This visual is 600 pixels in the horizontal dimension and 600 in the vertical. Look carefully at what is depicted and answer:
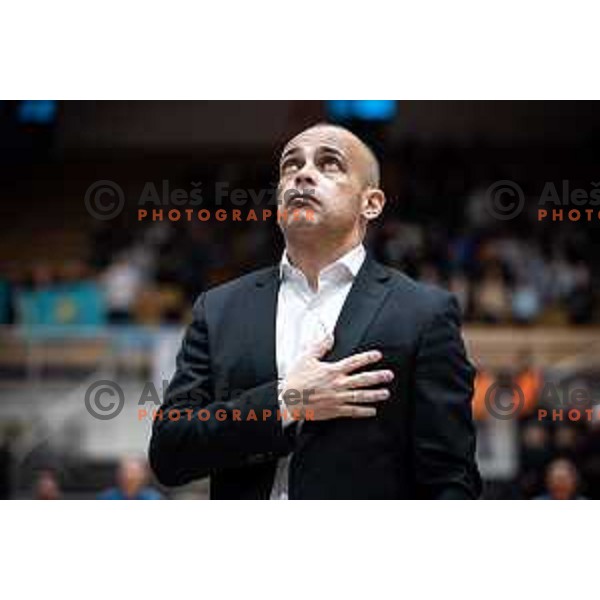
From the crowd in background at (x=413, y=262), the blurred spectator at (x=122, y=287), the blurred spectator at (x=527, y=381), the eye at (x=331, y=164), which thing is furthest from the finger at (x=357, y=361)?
the blurred spectator at (x=122, y=287)

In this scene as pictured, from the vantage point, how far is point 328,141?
219cm

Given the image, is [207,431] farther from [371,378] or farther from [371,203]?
[371,203]

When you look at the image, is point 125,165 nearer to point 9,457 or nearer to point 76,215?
point 76,215

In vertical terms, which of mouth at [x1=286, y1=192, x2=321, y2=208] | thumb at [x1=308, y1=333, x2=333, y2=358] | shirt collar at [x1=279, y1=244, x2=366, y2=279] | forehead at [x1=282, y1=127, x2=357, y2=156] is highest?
forehead at [x1=282, y1=127, x2=357, y2=156]

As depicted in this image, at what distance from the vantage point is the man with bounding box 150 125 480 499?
2.07 m

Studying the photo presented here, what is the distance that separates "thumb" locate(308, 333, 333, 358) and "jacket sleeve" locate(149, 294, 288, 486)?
0.31ft

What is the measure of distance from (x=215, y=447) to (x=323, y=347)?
0.27 meters

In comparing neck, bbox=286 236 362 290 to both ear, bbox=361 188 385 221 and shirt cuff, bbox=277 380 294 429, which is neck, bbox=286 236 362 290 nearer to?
ear, bbox=361 188 385 221

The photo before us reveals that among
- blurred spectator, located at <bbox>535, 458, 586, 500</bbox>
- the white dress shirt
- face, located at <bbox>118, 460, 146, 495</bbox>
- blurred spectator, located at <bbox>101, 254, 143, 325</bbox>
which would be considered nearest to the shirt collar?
the white dress shirt

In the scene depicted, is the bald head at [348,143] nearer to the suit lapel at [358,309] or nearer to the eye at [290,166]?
the eye at [290,166]

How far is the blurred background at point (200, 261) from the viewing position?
4309mm

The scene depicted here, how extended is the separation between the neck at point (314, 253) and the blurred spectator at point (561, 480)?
62.9 inches

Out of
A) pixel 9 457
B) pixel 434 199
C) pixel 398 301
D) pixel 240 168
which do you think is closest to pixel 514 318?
pixel 434 199

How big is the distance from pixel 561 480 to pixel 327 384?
1.90 meters
